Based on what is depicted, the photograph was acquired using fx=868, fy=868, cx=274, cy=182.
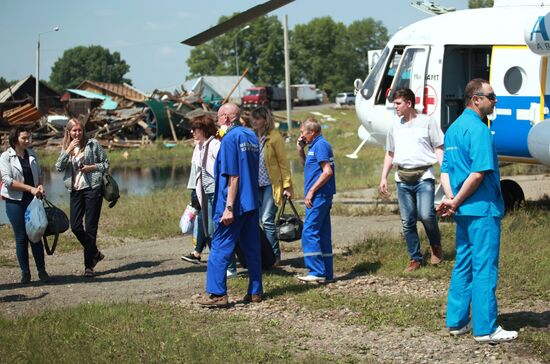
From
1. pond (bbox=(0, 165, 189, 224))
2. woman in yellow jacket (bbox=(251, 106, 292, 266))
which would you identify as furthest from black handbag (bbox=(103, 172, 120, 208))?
pond (bbox=(0, 165, 189, 224))

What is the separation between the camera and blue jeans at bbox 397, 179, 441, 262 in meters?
8.98

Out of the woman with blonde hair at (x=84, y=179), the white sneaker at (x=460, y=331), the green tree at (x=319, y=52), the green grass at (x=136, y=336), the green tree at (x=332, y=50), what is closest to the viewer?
the green grass at (x=136, y=336)

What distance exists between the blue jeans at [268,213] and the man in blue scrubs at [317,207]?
0.54 meters

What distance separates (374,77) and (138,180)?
14.3 m

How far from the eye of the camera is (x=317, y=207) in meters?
8.92

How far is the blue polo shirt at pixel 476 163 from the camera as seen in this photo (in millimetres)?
6422

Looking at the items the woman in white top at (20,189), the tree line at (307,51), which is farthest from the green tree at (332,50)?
the woman in white top at (20,189)

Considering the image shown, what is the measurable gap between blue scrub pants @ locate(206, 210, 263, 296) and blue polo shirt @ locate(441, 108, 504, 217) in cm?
221

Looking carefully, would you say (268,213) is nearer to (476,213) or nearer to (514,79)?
(476,213)

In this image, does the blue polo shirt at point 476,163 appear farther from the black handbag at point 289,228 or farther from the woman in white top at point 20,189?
the woman in white top at point 20,189

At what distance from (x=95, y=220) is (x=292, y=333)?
3.67 m

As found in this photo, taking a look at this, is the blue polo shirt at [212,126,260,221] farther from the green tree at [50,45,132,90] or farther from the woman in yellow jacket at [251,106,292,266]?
the green tree at [50,45,132,90]

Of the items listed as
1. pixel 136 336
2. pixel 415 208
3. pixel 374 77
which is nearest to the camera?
pixel 136 336

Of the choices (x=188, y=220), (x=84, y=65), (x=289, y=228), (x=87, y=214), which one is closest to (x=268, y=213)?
(x=289, y=228)
